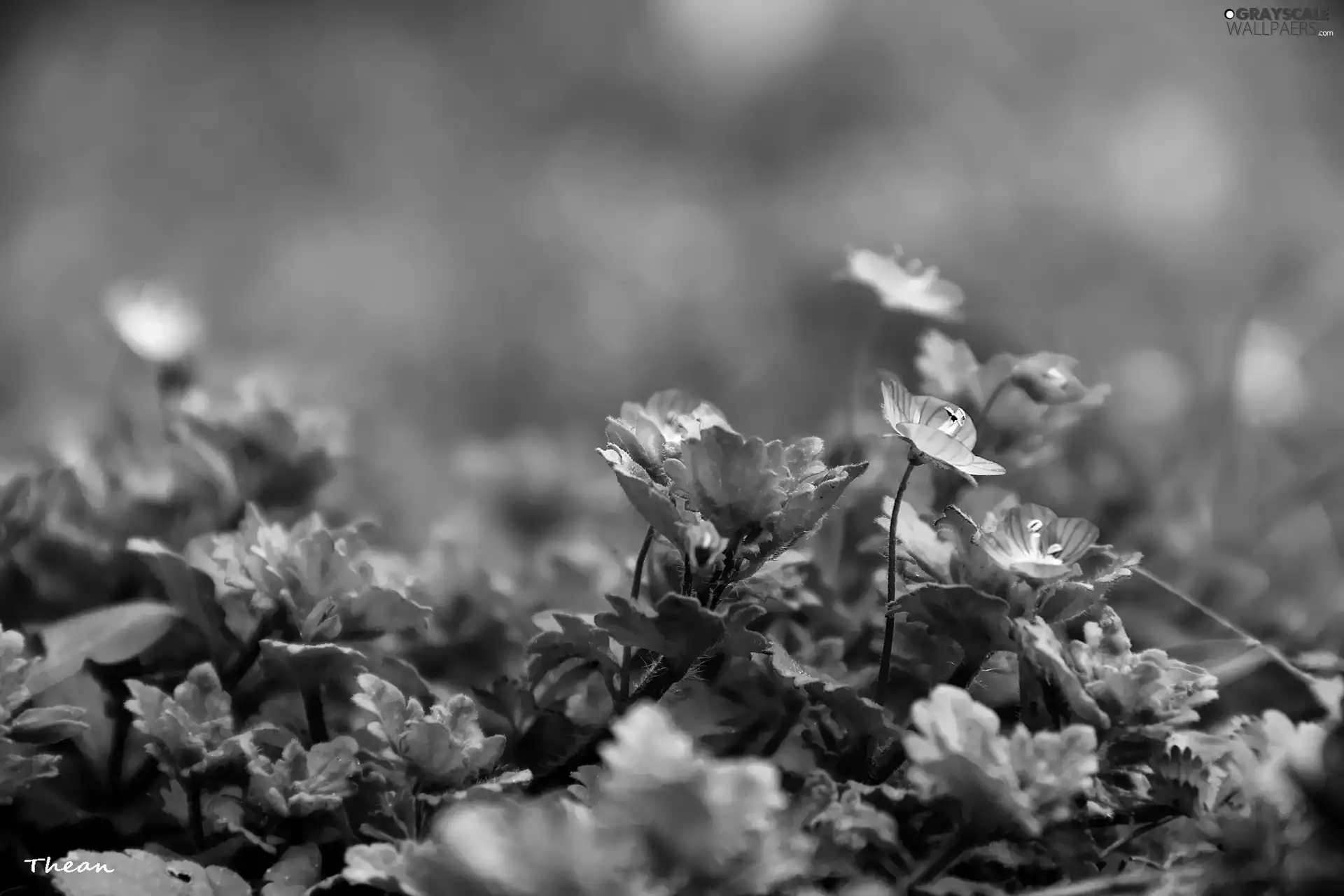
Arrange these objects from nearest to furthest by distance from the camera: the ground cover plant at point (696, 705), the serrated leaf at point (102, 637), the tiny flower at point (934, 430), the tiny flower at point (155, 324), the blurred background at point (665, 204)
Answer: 1. the ground cover plant at point (696, 705)
2. the tiny flower at point (934, 430)
3. the serrated leaf at point (102, 637)
4. the tiny flower at point (155, 324)
5. the blurred background at point (665, 204)

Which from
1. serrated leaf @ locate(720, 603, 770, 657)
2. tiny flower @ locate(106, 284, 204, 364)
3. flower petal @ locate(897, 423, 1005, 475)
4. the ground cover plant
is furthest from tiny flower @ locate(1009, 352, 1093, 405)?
tiny flower @ locate(106, 284, 204, 364)

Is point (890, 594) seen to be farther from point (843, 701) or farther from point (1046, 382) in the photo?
point (1046, 382)

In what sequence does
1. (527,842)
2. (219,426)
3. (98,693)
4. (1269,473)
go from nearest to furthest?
(527,842)
(98,693)
(219,426)
(1269,473)

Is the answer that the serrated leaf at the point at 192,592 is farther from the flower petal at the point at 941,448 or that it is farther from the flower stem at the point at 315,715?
the flower petal at the point at 941,448

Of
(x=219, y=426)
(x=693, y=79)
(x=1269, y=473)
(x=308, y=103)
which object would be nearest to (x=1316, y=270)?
(x=1269, y=473)

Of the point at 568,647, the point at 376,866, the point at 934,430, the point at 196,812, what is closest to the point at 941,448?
the point at 934,430

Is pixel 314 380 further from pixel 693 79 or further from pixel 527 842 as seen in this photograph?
pixel 693 79

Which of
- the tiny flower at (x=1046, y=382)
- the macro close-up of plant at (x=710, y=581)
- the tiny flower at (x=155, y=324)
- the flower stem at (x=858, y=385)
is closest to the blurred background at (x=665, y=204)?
the macro close-up of plant at (x=710, y=581)
